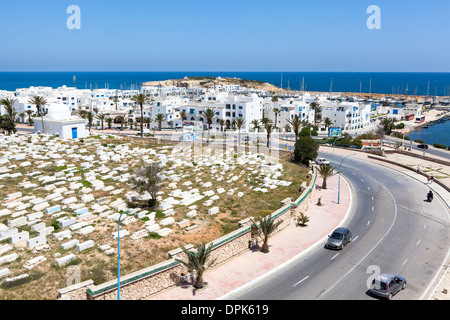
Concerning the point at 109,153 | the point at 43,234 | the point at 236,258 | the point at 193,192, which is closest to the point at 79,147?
the point at 109,153

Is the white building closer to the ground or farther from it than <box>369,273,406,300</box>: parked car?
farther from it

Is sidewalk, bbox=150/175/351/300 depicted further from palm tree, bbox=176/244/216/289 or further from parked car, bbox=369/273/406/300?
parked car, bbox=369/273/406/300

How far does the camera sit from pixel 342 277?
24.6 metres

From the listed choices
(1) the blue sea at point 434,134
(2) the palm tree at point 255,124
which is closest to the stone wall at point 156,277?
(2) the palm tree at point 255,124

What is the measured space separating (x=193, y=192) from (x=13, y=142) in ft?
121

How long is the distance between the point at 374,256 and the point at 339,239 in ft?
9.64

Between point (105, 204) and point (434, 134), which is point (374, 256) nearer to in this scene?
point (105, 204)

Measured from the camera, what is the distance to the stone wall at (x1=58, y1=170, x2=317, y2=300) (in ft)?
66.2

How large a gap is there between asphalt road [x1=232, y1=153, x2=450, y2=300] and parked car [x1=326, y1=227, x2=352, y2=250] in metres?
0.46

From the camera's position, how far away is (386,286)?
71.6 ft

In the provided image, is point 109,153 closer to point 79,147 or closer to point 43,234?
point 79,147

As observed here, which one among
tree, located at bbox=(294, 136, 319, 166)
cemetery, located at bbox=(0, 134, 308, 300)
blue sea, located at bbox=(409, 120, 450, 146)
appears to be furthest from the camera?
blue sea, located at bbox=(409, 120, 450, 146)

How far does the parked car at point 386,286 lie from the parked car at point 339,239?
19.9ft

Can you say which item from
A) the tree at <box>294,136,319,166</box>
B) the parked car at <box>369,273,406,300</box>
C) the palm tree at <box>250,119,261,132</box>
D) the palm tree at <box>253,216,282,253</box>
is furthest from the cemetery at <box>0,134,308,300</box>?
the palm tree at <box>250,119,261,132</box>
